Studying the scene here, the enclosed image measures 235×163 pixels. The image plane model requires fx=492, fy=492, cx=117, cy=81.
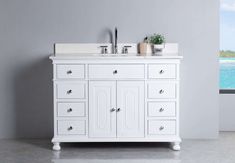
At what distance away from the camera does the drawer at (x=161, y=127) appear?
15.1 feet

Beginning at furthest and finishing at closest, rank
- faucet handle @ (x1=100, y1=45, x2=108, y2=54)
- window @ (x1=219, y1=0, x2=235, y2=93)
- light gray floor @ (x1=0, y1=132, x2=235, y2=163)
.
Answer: window @ (x1=219, y1=0, x2=235, y2=93)
faucet handle @ (x1=100, y1=45, x2=108, y2=54)
light gray floor @ (x1=0, y1=132, x2=235, y2=163)

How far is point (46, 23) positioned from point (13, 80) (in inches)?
26.8

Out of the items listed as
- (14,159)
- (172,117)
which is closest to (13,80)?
(14,159)

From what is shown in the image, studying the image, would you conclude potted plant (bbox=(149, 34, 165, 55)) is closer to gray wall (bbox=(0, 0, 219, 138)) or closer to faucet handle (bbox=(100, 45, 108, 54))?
gray wall (bbox=(0, 0, 219, 138))

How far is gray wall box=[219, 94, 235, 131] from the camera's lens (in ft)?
17.9

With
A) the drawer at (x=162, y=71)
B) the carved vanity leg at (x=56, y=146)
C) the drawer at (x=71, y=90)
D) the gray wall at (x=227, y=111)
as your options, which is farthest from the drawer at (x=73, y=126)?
the gray wall at (x=227, y=111)

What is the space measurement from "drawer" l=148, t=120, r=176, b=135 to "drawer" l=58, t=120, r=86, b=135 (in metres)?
0.63

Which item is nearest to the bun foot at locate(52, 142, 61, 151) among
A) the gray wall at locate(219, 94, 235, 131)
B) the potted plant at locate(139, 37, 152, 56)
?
the potted plant at locate(139, 37, 152, 56)

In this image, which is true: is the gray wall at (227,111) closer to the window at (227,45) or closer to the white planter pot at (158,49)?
the window at (227,45)

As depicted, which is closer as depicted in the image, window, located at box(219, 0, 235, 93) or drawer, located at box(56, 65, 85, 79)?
drawer, located at box(56, 65, 85, 79)

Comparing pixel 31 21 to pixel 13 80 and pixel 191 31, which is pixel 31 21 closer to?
pixel 13 80

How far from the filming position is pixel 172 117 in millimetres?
4590

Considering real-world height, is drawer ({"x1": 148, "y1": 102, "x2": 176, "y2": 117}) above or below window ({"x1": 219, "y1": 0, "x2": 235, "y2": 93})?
below

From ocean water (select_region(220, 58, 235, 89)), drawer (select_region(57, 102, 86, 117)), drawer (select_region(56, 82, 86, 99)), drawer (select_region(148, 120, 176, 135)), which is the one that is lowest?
drawer (select_region(148, 120, 176, 135))
